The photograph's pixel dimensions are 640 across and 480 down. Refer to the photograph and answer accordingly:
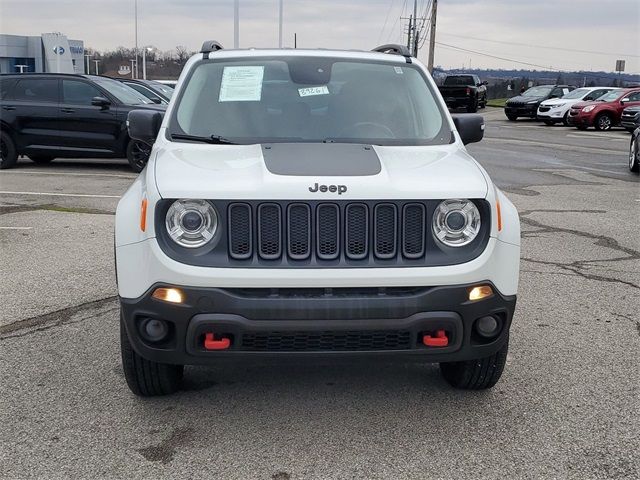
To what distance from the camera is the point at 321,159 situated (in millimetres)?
3934

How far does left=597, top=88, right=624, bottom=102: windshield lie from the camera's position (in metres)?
31.3

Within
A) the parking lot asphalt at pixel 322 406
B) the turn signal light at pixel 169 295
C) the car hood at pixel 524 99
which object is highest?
the car hood at pixel 524 99

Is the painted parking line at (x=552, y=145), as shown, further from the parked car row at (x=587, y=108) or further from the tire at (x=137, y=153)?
the tire at (x=137, y=153)

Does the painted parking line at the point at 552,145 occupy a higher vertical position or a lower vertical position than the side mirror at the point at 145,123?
lower

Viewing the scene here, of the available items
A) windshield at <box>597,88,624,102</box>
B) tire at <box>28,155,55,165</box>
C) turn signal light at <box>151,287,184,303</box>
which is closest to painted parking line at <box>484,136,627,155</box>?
windshield at <box>597,88,624,102</box>

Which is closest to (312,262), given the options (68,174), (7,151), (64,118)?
(68,174)

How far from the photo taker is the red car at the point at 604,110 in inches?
1204

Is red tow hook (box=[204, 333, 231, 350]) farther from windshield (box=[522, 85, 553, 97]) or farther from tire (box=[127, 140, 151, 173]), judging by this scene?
windshield (box=[522, 85, 553, 97])

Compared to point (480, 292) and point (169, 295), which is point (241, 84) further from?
point (480, 292)

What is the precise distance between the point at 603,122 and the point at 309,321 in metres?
30.1

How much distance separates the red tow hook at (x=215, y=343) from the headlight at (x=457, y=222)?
43.6 inches

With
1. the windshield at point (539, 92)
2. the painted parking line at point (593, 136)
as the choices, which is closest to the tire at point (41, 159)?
the painted parking line at point (593, 136)

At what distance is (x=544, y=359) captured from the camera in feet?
15.9

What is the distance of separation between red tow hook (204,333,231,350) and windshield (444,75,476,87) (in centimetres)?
3659
